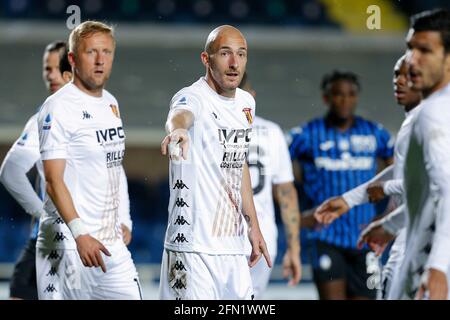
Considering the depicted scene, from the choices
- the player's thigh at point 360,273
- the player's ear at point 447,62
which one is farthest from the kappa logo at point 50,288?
the player's thigh at point 360,273

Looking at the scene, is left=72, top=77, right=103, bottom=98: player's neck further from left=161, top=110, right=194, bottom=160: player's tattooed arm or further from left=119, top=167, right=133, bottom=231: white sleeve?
left=161, top=110, right=194, bottom=160: player's tattooed arm

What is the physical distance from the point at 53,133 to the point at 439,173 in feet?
6.80

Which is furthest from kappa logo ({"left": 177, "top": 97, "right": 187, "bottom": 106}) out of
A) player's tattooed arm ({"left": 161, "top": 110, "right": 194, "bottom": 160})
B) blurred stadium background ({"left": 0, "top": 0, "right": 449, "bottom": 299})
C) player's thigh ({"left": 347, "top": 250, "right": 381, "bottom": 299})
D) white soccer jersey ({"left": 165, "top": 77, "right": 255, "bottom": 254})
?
blurred stadium background ({"left": 0, "top": 0, "right": 449, "bottom": 299})

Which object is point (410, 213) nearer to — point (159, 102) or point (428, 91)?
point (428, 91)

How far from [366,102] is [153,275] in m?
4.57

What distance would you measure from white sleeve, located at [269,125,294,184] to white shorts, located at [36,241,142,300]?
210 centimetres

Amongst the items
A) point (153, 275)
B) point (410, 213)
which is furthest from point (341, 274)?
point (153, 275)

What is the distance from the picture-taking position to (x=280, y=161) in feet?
23.6

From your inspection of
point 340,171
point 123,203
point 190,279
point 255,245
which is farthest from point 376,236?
point 340,171

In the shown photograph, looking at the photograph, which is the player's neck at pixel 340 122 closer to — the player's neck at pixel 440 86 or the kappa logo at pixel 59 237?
the kappa logo at pixel 59 237

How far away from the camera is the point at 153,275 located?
43.5 feet

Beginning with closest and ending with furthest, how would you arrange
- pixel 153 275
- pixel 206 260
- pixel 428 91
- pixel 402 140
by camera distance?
pixel 428 91, pixel 206 260, pixel 402 140, pixel 153 275

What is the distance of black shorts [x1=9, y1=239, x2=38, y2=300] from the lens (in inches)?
253

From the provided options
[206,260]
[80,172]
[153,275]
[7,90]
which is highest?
[7,90]
